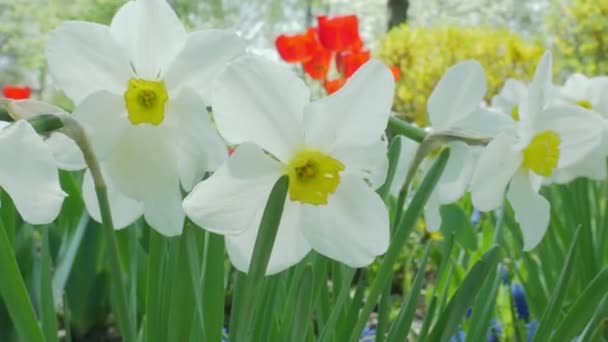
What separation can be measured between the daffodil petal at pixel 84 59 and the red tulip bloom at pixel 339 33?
7.78 ft

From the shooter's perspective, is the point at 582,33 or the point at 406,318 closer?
the point at 406,318

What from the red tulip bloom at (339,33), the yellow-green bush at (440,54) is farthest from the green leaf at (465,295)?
Answer: the yellow-green bush at (440,54)

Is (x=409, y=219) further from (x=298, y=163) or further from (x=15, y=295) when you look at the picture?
(x=15, y=295)

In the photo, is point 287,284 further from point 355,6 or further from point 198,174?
point 355,6

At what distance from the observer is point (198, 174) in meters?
0.64

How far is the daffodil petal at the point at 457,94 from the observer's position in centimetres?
79

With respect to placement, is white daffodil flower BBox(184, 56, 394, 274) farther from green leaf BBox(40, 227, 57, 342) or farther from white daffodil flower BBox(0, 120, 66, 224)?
green leaf BBox(40, 227, 57, 342)

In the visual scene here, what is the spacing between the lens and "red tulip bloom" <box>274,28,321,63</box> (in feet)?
10.8

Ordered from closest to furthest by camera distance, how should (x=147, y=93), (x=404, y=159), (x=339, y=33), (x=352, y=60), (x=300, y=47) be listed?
(x=147, y=93)
(x=404, y=159)
(x=352, y=60)
(x=339, y=33)
(x=300, y=47)

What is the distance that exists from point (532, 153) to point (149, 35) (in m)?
0.41

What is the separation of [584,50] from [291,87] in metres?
6.22

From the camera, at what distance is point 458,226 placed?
1.94m

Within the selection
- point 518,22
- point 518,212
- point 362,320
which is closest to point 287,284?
point 362,320

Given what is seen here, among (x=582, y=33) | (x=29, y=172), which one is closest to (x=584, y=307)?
(x=29, y=172)
